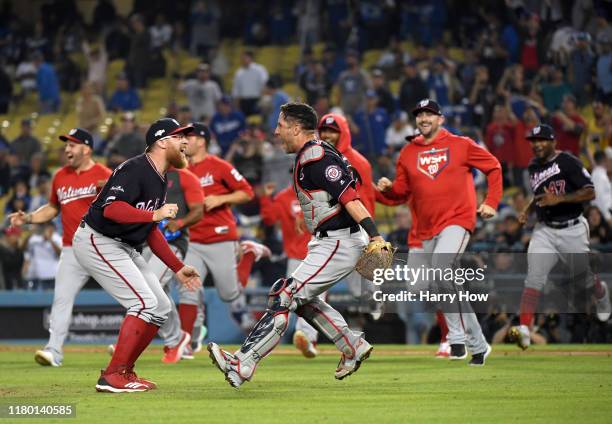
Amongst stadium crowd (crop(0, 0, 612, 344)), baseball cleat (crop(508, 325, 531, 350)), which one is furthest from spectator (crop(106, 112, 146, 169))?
baseball cleat (crop(508, 325, 531, 350))

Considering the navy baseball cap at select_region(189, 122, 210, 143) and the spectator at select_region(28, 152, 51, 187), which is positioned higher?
the navy baseball cap at select_region(189, 122, 210, 143)

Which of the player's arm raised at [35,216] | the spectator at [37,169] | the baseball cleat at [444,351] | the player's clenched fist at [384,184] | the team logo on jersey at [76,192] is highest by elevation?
the player's clenched fist at [384,184]

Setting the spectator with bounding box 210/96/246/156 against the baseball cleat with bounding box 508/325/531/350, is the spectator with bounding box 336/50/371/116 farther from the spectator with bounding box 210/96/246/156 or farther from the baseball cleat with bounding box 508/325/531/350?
the baseball cleat with bounding box 508/325/531/350

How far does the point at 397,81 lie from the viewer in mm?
24719

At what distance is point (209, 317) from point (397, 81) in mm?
9184

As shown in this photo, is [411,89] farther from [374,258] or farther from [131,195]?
[131,195]

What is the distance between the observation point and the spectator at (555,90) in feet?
67.2

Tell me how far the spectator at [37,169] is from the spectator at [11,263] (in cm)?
328

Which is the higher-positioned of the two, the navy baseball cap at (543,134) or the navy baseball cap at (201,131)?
the navy baseball cap at (543,134)

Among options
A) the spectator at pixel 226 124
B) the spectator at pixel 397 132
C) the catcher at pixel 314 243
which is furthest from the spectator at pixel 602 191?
the catcher at pixel 314 243

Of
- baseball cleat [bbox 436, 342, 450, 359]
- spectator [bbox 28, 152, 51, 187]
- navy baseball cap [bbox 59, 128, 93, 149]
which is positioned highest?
navy baseball cap [bbox 59, 128, 93, 149]

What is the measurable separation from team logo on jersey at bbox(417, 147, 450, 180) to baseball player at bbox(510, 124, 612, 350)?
57.0 inches

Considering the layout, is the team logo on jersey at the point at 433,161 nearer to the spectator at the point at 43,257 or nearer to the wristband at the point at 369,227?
the wristband at the point at 369,227

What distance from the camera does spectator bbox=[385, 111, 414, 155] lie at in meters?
21.2
